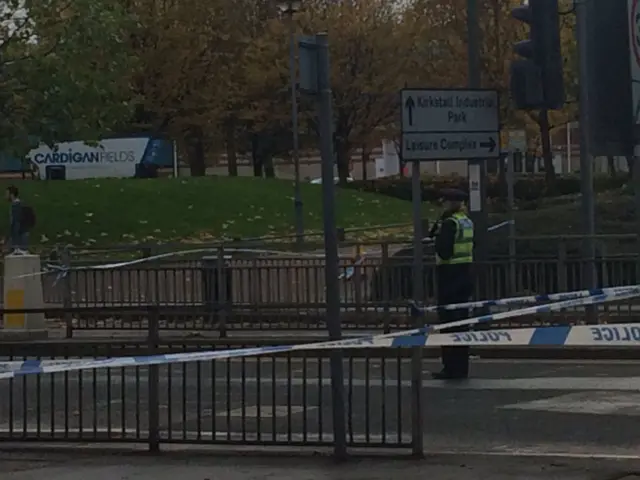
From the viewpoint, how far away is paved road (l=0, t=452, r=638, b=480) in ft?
29.6

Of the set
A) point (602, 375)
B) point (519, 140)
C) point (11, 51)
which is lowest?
point (602, 375)

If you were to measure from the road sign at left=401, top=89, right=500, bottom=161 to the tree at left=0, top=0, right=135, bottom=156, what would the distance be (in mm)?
20657

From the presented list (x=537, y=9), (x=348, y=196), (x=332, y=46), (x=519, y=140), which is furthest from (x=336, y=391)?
(x=332, y=46)

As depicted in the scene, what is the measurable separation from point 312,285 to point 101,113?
17537 mm

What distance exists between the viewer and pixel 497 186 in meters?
51.5

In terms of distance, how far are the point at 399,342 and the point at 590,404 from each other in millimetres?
3120

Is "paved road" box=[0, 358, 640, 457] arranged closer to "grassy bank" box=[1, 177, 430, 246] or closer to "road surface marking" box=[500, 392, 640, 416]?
"road surface marking" box=[500, 392, 640, 416]

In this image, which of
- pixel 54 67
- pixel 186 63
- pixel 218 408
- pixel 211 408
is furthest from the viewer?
pixel 186 63

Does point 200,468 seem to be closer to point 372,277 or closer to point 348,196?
A: point 372,277

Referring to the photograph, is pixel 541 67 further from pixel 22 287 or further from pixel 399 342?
pixel 22 287

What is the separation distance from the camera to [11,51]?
35.5 meters

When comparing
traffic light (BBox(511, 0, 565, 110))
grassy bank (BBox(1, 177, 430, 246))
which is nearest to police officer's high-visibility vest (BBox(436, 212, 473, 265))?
traffic light (BBox(511, 0, 565, 110))

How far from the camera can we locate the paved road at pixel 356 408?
10359 mm

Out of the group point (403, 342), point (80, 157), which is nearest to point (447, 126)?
point (403, 342)
